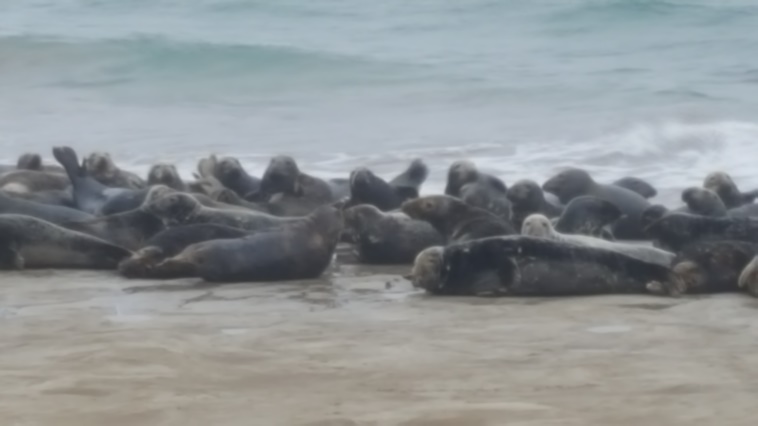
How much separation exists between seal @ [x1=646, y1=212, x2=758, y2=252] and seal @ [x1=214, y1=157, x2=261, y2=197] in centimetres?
324

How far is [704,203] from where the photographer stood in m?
9.05

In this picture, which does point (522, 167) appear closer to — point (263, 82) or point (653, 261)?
point (653, 261)

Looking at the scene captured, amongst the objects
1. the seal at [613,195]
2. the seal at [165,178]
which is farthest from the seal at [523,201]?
the seal at [165,178]

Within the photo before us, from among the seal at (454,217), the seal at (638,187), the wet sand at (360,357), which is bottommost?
the seal at (638,187)

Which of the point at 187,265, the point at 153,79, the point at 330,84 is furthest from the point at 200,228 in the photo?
the point at 153,79

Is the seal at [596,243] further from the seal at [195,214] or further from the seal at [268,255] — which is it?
the seal at [195,214]

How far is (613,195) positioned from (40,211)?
147 inches

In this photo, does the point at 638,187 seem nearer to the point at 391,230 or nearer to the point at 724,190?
the point at 724,190

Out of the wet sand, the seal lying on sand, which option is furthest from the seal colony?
the wet sand

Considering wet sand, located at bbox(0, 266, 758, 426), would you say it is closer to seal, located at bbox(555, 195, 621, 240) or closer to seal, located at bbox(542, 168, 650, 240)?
seal, located at bbox(555, 195, 621, 240)

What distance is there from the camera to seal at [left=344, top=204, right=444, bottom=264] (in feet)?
27.1

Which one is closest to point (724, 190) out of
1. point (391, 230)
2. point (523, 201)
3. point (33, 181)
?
point (523, 201)

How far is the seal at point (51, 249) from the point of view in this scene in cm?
782

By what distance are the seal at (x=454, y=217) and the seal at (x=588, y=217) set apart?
366mm
